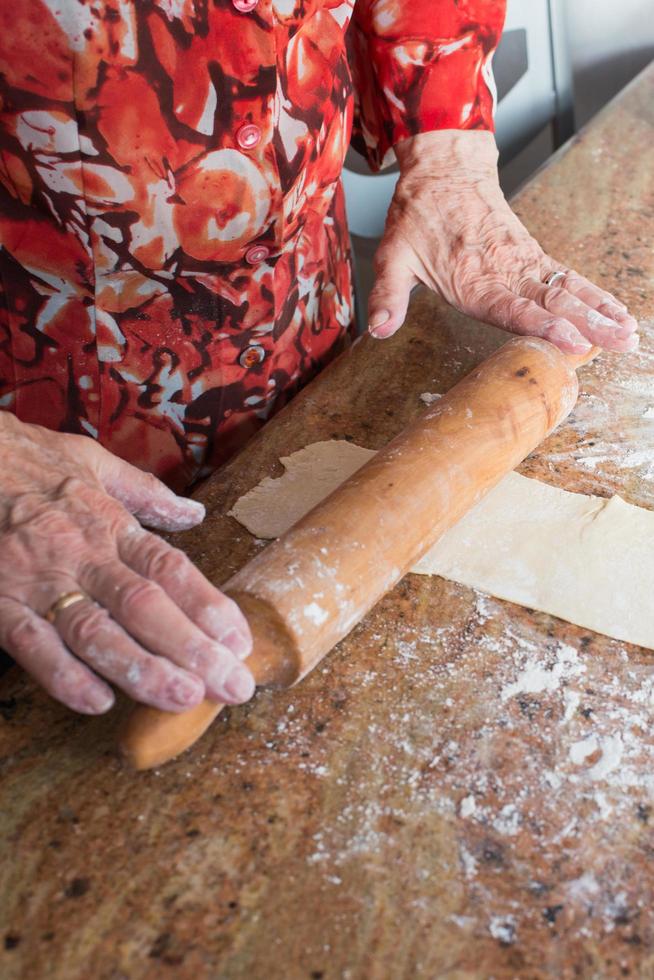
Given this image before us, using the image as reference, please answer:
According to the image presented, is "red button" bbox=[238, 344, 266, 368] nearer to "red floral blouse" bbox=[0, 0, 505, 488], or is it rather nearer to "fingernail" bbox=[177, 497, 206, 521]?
"red floral blouse" bbox=[0, 0, 505, 488]

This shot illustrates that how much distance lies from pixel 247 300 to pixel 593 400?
0.65 meters

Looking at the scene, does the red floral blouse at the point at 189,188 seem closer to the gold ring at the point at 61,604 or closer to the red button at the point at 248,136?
the red button at the point at 248,136

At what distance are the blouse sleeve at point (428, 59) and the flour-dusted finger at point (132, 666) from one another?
1.28 m

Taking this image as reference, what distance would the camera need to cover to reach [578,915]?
95 centimetres

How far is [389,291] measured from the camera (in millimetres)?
1645

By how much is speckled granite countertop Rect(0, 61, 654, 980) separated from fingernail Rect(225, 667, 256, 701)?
0.13 m

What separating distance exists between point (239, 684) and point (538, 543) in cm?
57

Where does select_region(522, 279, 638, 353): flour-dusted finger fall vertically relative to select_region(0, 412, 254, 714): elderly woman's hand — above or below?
below

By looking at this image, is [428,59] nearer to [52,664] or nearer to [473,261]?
[473,261]

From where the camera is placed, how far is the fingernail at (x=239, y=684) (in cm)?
100

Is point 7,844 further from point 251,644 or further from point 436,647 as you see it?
point 436,647

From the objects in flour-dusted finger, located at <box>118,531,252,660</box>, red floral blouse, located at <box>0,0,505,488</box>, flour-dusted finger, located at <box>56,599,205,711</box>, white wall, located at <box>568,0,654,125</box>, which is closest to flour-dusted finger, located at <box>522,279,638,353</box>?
red floral blouse, located at <box>0,0,505,488</box>

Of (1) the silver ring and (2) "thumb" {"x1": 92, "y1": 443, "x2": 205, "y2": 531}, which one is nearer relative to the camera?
(2) "thumb" {"x1": 92, "y1": 443, "x2": 205, "y2": 531}

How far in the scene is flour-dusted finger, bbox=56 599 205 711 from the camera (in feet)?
3.20
